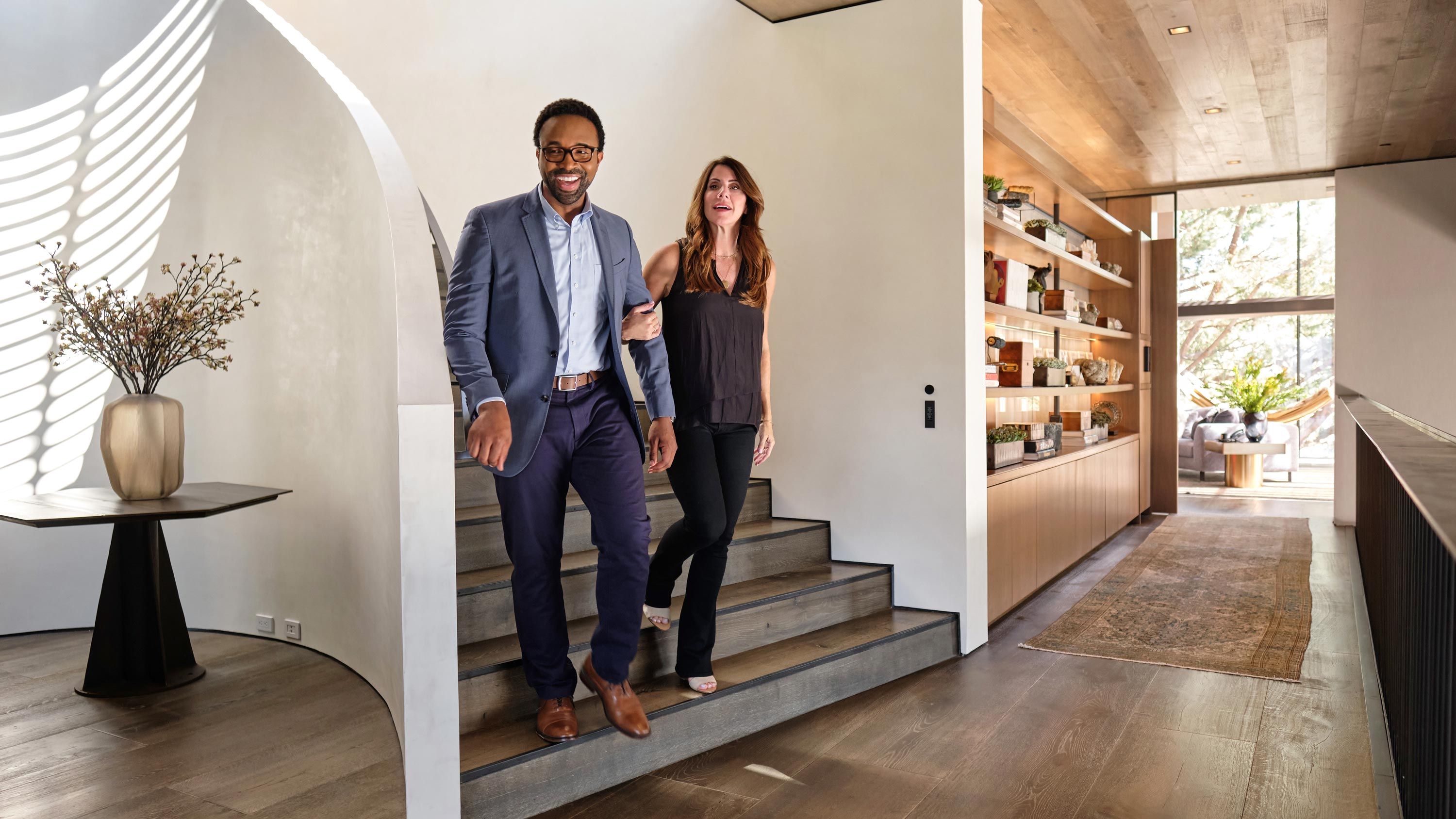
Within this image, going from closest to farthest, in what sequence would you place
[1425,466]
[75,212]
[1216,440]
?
[1425,466] → [75,212] → [1216,440]

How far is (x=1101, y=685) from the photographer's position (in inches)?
139

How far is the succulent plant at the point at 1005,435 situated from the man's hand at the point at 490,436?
2946mm

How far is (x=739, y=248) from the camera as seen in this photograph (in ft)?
9.43

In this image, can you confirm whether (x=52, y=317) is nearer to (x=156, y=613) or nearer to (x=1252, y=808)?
(x=156, y=613)

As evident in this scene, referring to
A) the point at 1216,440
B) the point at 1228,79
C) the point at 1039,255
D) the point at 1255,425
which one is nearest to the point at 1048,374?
the point at 1039,255

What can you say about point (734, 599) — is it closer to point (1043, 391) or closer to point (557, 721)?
point (557, 721)

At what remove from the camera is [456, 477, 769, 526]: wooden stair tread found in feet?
10.2

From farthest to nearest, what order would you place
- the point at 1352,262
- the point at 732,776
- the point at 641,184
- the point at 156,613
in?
1. the point at 1352,262
2. the point at 641,184
3. the point at 156,613
4. the point at 732,776

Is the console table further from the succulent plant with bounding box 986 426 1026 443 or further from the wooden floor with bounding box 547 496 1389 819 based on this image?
the succulent plant with bounding box 986 426 1026 443

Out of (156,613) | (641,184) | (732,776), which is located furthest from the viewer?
(641,184)

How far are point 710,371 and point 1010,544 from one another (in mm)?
2431

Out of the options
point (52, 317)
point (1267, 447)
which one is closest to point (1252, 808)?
point (52, 317)

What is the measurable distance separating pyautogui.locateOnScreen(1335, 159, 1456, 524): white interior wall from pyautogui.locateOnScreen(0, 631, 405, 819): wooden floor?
7.51 meters

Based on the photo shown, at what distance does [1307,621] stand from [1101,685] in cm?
161
